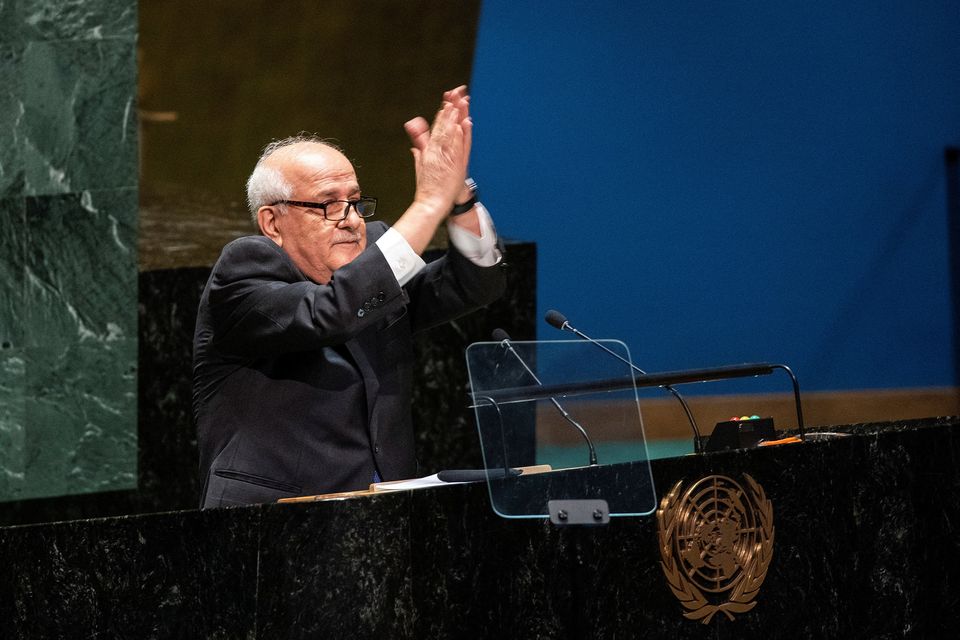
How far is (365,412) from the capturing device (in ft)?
9.43

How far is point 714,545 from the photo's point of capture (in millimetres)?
2633

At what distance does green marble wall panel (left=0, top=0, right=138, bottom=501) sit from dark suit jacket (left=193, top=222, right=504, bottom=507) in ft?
7.77

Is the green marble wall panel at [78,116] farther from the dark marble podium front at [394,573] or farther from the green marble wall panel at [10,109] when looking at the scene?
the dark marble podium front at [394,573]

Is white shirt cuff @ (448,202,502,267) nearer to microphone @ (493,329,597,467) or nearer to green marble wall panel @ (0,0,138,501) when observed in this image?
microphone @ (493,329,597,467)

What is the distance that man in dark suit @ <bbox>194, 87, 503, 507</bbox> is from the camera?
8.84 feet

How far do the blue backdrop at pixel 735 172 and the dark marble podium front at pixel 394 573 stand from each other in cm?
413

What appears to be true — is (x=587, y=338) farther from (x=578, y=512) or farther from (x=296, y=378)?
(x=296, y=378)

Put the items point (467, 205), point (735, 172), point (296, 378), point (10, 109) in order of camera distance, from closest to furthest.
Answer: point (296, 378)
point (467, 205)
point (10, 109)
point (735, 172)

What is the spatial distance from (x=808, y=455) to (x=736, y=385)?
450cm

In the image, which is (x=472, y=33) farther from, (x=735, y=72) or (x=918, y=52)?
(x=918, y=52)

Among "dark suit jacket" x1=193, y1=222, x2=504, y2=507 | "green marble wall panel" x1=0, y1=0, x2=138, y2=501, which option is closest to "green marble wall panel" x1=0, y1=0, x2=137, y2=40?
"green marble wall panel" x1=0, y1=0, x2=138, y2=501

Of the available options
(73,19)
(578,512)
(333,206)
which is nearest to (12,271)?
(73,19)

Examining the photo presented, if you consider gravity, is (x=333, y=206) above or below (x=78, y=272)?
below

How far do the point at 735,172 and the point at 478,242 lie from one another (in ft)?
15.2
